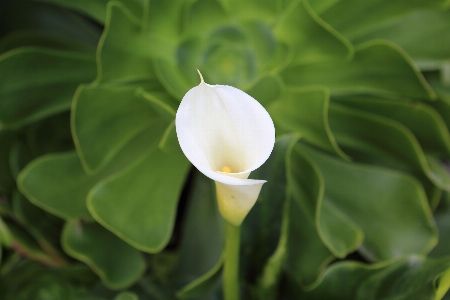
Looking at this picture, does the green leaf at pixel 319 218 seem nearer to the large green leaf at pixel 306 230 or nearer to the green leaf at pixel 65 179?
the large green leaf at pixel 306 230

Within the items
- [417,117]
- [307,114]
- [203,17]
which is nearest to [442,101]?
[417,117]

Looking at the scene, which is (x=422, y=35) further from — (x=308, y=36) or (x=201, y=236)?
(x=201, y=236)

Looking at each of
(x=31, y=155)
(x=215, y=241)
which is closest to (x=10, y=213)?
(x=31, y=155)

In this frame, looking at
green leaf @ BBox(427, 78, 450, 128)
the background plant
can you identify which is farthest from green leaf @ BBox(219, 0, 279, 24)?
green leaf @ BBox(427, 78, 450, 128)

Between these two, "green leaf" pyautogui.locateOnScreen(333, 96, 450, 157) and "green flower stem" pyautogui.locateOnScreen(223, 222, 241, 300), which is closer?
"green flower stem" pyautogui.locateOnScreen(223, 222, 241, 300)

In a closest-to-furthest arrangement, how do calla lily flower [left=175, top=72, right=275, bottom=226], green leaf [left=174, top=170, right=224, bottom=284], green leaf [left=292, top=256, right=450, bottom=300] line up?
calla lily flower [left=175, top=72, right=275, bottom=226] < green leaf [left=292, top=256, right=450, bottom=300] < green leaf [left=174, top=170, right=224, bottom=284]

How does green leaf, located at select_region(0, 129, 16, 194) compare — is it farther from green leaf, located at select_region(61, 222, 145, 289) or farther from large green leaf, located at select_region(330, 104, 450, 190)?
large green leaf, located at select_region(330, 104, 450, 190)
